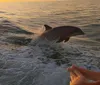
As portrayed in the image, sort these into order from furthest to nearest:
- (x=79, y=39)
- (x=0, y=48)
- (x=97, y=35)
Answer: (x=97, y=35)
(x=79, y=39)
(x=0, y=48)

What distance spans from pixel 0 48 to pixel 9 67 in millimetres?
2049

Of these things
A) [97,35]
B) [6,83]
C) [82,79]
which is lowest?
[97,35]

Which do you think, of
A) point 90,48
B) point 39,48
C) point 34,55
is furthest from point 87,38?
point 34,55

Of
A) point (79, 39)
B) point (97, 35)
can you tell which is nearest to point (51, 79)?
point (79, 39)

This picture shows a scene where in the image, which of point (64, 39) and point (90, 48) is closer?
point (90, 48)

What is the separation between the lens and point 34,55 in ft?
22.4

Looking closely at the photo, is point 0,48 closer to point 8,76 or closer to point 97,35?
point 8,76

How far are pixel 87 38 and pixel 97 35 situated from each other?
719mm

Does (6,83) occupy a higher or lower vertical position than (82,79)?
lower

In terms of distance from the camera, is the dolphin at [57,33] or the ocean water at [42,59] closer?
the ocean water at [42,59]

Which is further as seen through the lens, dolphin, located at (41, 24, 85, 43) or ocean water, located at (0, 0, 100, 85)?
dolphin, located at (41, 24, 85, 43)

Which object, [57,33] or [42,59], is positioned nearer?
[42,59]

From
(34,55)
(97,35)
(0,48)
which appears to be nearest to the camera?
(34,55)

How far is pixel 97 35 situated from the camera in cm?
1028
